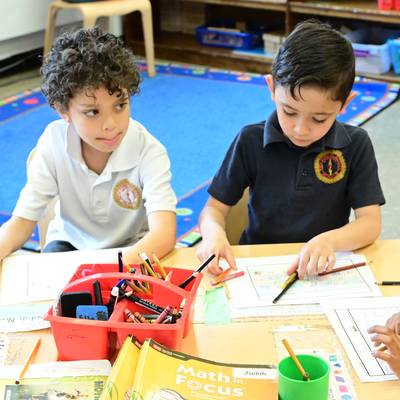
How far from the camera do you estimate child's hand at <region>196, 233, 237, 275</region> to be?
126 centimetres

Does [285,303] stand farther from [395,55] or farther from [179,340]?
[395,55]

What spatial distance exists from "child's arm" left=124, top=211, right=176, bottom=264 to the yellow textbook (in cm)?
36

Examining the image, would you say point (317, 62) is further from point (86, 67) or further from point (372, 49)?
point (372, 49)

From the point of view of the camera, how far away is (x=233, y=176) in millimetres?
1547

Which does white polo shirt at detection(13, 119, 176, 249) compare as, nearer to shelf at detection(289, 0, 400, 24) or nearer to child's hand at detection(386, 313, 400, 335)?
child's hand at detection(386, 313, 400, 335)

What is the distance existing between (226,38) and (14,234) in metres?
3.61

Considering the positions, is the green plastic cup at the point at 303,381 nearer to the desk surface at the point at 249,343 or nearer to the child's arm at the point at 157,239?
the desk surface at the point at 249,343

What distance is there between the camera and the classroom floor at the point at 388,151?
267 cm

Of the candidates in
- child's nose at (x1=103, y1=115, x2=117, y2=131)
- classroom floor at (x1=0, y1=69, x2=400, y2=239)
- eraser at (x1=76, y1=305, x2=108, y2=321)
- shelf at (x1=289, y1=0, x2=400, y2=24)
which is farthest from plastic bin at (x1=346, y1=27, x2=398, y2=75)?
eraser at (x1=76, y1=305, x2=108, y2=321)

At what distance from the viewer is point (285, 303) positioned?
116 cm

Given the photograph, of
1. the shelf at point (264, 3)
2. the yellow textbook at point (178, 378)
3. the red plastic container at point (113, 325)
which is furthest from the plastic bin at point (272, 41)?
the yellow textbook at point (178, 378)

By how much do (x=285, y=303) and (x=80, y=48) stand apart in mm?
723

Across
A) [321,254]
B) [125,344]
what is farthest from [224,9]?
[125,344]

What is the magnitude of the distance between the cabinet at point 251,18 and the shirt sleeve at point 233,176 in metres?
2.78
